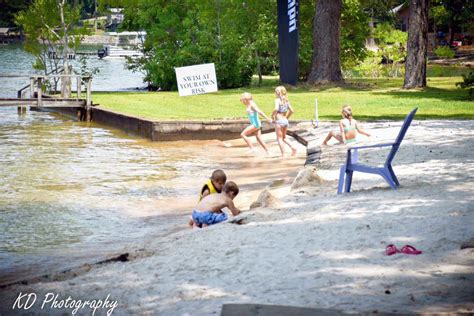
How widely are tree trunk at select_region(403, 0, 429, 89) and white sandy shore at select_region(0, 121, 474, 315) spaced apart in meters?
21.0

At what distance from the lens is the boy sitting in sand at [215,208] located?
12391mm

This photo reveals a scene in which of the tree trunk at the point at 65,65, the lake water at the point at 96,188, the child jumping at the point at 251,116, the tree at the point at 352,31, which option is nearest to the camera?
the lake water at the point at 96,188

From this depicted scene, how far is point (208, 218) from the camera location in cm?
1240

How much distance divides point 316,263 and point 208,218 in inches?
145

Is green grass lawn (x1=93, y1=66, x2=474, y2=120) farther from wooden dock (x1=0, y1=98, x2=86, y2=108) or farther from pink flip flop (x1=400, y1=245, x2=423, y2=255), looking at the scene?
pink flip flop (x1=400, y1=245, x2=423, y2=255)

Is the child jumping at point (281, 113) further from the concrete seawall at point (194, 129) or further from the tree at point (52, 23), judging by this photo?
the tree at point (52, 23)

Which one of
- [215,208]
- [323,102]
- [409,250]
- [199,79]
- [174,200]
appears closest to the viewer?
[409,250]

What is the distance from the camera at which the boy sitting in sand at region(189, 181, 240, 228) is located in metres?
12.4

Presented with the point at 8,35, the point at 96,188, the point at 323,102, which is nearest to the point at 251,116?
the point at 96,188

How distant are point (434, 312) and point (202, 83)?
2516 cm

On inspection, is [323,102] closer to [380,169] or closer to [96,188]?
[96,188]

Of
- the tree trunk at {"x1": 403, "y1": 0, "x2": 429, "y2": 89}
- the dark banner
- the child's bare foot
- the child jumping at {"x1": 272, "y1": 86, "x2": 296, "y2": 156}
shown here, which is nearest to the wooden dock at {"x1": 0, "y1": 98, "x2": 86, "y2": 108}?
the dark banner

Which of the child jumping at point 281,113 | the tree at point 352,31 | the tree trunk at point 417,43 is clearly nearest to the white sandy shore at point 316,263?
the child jumping at point 281,113

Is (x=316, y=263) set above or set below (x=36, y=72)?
below
